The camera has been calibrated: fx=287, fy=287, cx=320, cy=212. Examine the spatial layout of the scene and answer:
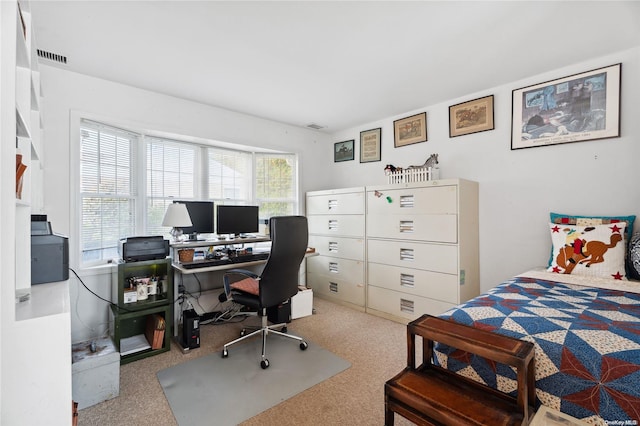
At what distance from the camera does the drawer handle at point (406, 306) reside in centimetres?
306

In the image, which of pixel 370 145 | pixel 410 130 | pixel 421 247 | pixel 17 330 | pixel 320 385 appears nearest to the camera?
pixel 17 330

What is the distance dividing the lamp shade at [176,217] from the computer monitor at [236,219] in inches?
18.0

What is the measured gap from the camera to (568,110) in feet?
8.22

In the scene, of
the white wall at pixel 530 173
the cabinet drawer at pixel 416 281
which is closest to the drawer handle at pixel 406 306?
the cabinet drawer at pixel 416 281

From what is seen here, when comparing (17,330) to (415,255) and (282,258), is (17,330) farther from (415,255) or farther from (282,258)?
(415,255)

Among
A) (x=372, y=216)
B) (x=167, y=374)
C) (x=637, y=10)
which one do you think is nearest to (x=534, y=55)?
(x=637, y=10)

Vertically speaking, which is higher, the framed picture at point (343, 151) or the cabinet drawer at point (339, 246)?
the framed picture at point (343, 151)

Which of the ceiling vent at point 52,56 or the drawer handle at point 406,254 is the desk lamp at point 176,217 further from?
the drawer handle at point 406,254

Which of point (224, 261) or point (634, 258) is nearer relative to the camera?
point (634, 258)

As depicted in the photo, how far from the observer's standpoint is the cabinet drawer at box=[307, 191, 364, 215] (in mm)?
3572

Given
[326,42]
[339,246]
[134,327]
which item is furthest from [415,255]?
[134,327]

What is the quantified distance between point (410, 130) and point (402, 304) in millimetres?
2104

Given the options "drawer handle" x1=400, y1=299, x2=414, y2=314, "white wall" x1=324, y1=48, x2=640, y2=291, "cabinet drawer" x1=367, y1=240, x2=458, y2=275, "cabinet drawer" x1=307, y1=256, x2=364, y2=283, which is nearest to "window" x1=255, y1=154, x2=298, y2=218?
"cabinet drawer" x1=307, y1=256, x2=364, y2=283

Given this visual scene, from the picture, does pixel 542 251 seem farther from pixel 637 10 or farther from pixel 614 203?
pixel 637 10
